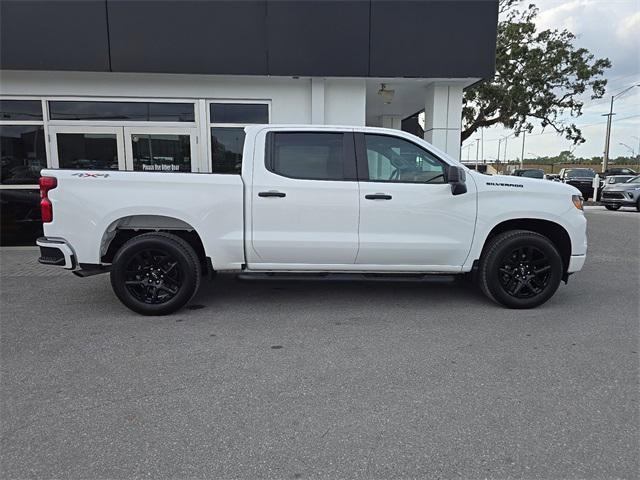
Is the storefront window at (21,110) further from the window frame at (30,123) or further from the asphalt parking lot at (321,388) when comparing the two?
the asphalt parking lot at (321,388)

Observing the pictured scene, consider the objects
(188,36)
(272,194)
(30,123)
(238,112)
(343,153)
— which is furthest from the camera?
(238,112)

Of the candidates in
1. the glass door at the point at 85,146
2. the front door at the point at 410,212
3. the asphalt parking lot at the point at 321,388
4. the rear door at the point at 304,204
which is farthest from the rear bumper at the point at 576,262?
the glass door at the point at 85,146

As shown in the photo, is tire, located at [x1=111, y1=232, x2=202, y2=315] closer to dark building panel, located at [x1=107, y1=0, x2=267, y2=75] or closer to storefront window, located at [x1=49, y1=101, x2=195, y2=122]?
dark building panel, located at [x1=107, y1=0, x2=267, y2=75]

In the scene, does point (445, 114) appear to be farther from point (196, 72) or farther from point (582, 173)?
point (582, 173)

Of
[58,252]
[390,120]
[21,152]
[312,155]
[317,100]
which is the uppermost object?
[390,120]

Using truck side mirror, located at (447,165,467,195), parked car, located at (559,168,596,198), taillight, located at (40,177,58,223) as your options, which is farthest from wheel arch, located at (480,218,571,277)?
parked car, located at (559,168,596,198)

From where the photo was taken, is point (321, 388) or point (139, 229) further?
point (139, 229)

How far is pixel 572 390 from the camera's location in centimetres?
319

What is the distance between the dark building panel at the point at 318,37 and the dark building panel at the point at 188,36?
275 mm

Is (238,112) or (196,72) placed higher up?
(196,72)

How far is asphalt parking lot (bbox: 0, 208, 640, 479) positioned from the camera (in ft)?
8.00

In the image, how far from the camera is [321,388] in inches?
126

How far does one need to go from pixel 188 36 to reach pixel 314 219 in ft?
17.3

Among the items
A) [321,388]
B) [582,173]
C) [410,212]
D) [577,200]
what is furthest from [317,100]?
[582,173]
